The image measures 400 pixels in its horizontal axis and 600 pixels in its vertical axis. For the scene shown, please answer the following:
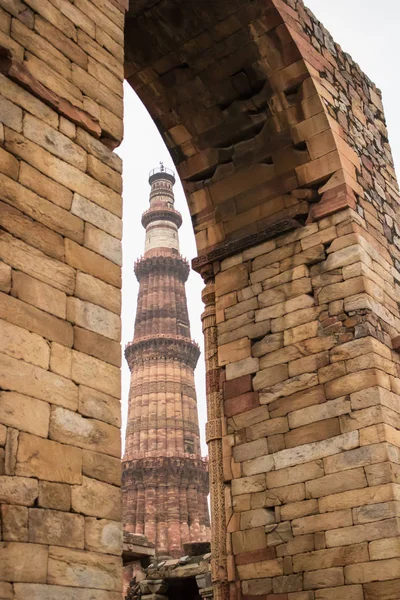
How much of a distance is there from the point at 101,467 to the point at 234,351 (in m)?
4.32

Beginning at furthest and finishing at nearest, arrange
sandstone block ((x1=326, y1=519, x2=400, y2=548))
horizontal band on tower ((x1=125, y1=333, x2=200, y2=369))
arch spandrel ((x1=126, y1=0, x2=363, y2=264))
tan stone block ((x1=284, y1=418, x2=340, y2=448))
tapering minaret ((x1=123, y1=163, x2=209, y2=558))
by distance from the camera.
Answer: horizontal band on tower ((x1=125, y1=333, x2=200, y2=369)) → tapering minaret ((x1=123, y1=163, x2=209, y2=558)) → arch spandrel ((x1=126, y1=0, x2=363, y2=264)) → tan stone block ((x1=284, y1=418, x2=340, y2=448)) → sandstone block ((x1=326, y1=519, x2=400, y2=548))

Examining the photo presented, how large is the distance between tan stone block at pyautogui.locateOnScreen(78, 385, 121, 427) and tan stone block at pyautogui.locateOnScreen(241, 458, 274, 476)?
348 cm

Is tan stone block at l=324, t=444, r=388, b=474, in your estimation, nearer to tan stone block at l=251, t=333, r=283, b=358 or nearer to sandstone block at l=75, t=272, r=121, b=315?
tan stone block at l=251, t=333, r=283, b=358

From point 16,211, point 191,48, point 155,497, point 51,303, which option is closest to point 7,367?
point 51,303

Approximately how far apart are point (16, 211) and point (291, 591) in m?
4.75

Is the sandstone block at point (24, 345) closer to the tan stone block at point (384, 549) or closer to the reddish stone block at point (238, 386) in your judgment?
the tan stone block at point (384, 549)

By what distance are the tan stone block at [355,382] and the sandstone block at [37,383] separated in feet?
12.4

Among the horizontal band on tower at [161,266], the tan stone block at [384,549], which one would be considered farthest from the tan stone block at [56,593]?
the horizontal band on tower at [161,266]

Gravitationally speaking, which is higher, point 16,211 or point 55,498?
point 16,211

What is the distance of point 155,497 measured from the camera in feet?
83.6

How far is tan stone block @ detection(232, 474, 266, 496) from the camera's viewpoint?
24.5 feet

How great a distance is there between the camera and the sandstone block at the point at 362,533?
6.37 metres

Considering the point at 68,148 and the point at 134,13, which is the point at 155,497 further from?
the point at 68,148

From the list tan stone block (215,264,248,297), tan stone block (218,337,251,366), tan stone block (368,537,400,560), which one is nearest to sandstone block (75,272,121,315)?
tan stone block (368,537,400,560)
